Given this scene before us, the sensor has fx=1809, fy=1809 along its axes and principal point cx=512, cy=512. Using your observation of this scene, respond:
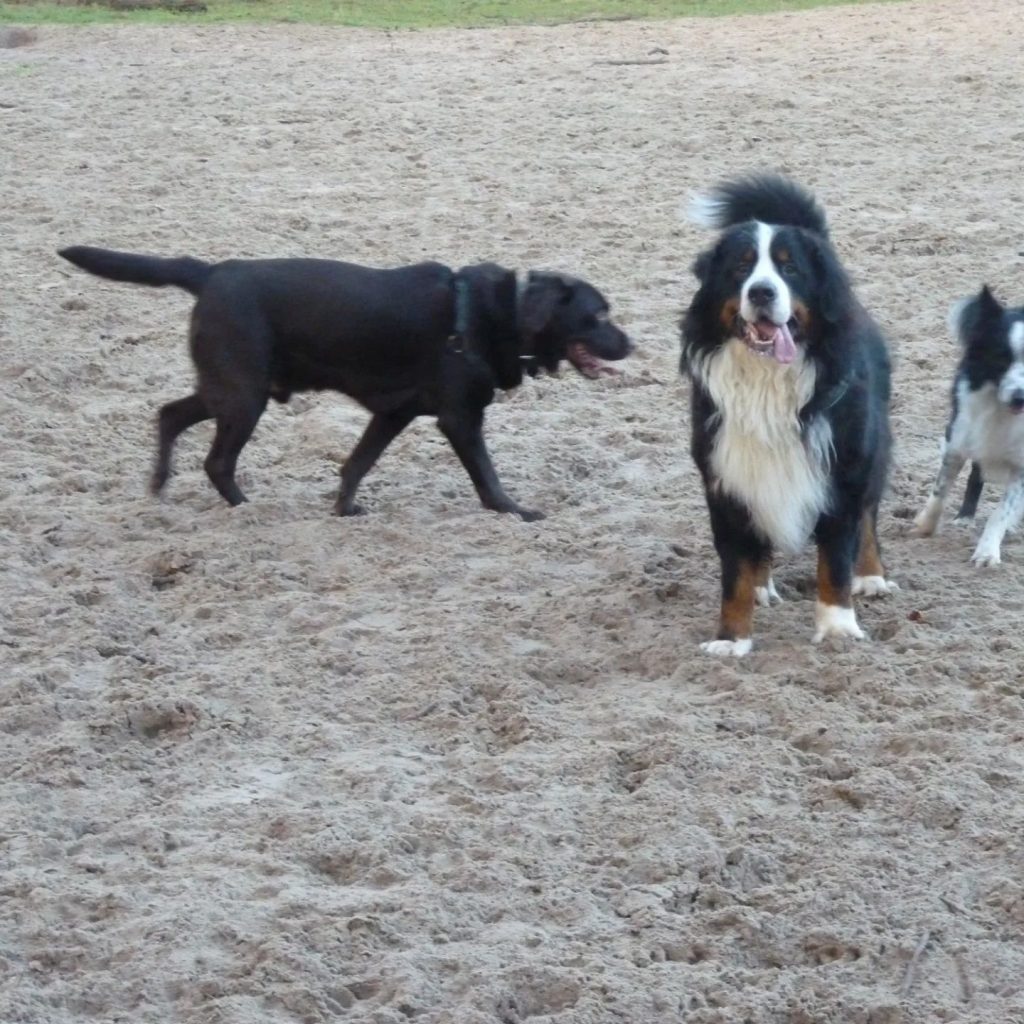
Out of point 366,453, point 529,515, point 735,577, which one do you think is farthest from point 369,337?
point 735,577

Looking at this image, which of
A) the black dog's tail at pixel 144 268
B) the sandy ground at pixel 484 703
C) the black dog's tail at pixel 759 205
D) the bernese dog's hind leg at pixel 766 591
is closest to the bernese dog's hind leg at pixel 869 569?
the sandy ground at pixel 484 703

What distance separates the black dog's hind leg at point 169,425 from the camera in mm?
6695

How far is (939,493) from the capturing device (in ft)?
20.2

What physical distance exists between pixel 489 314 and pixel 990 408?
69.6 inches

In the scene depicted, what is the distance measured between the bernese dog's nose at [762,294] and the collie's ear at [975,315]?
4.57 feet

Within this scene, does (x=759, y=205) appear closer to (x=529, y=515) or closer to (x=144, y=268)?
(x=529, y=515)

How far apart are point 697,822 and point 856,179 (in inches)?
286

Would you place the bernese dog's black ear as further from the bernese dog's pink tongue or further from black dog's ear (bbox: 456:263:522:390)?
black dog's ear (bbox: 456:263:522:390)

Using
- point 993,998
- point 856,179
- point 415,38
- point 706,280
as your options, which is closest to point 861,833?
point 993,998

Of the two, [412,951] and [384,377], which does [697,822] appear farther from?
[384,377]

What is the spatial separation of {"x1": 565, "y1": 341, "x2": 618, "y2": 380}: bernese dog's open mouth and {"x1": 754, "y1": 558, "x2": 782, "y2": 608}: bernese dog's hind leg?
133 cm

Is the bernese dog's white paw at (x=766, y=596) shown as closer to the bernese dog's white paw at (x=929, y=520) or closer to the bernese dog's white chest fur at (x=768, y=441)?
the bernese dog's white chest fur at (x=768, y=441)

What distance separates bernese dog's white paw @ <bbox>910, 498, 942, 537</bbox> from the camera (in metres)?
6.20

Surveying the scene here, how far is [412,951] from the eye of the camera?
3.57 meters
